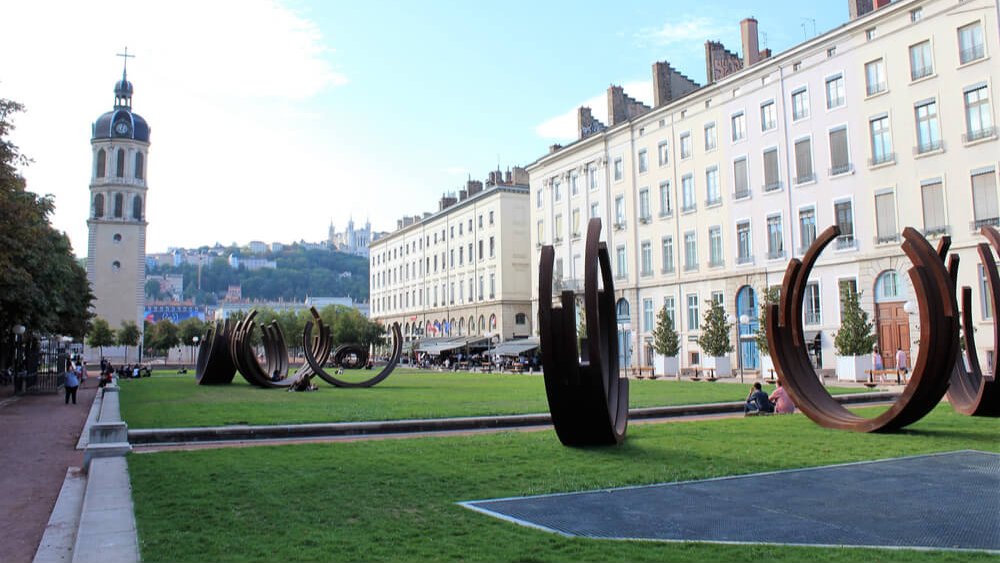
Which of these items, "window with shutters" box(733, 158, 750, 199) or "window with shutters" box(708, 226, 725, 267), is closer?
"window with shutters" box(733, 158, 750, 199)

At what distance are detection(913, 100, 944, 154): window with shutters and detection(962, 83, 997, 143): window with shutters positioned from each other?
4.19ft

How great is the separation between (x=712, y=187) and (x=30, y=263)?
36039mm

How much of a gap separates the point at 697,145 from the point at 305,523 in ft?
141

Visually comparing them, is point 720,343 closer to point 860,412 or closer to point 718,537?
point 860,412

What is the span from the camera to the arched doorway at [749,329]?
136 feet

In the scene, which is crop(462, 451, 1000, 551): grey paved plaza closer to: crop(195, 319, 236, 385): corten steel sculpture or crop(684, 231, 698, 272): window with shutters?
crop(195, 319, 236, 385): corten steel sculpture

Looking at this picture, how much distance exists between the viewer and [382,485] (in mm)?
9203

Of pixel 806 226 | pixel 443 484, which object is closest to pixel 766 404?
pixel 443 484

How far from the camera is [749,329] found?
41562 millimetres

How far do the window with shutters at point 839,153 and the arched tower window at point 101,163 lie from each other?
271ft

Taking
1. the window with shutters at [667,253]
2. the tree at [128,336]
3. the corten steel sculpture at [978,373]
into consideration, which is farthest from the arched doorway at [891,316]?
the tree at [128,336]

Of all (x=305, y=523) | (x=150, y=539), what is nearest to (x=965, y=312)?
(x=305, y=523)

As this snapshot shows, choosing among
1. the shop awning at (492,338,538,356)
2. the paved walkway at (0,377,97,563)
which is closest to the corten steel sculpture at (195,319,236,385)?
the paved walkway at (0,377,97,563)

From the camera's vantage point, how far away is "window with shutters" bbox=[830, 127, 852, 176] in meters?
37.0
